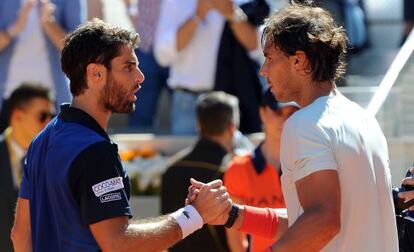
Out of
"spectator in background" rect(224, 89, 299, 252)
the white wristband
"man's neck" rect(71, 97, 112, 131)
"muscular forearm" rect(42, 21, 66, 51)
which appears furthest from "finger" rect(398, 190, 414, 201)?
"muscular forearm" rect(42, 21, 66, 51)

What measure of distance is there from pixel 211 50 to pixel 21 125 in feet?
6.65

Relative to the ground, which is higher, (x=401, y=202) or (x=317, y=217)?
(x=317, y=217)

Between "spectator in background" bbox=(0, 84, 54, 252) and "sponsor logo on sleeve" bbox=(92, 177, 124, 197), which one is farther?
"spectator in background" bbox=(0, 84, 54, 252)

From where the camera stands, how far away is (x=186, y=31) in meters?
8.62

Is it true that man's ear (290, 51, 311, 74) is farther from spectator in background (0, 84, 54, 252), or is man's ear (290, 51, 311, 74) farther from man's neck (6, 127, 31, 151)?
→ man's neck (6, 127, 31, 151)

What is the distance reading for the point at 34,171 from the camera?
14.3 ft

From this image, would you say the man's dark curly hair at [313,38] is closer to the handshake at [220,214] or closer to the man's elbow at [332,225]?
the man's elbow at [332,225]

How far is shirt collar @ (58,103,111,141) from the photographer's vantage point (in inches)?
170

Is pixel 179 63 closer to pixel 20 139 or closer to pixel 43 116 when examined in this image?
pixel 43 116

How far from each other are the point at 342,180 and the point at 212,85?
4.79m

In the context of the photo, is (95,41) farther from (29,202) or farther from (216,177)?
(216,177)

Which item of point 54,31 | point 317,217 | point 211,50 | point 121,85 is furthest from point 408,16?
point 317,217

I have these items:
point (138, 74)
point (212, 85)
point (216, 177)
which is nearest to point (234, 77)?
point (212, 85)

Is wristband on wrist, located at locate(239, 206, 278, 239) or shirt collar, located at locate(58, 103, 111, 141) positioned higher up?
shirt collar, located at locate(58, 103, 111, 141)
